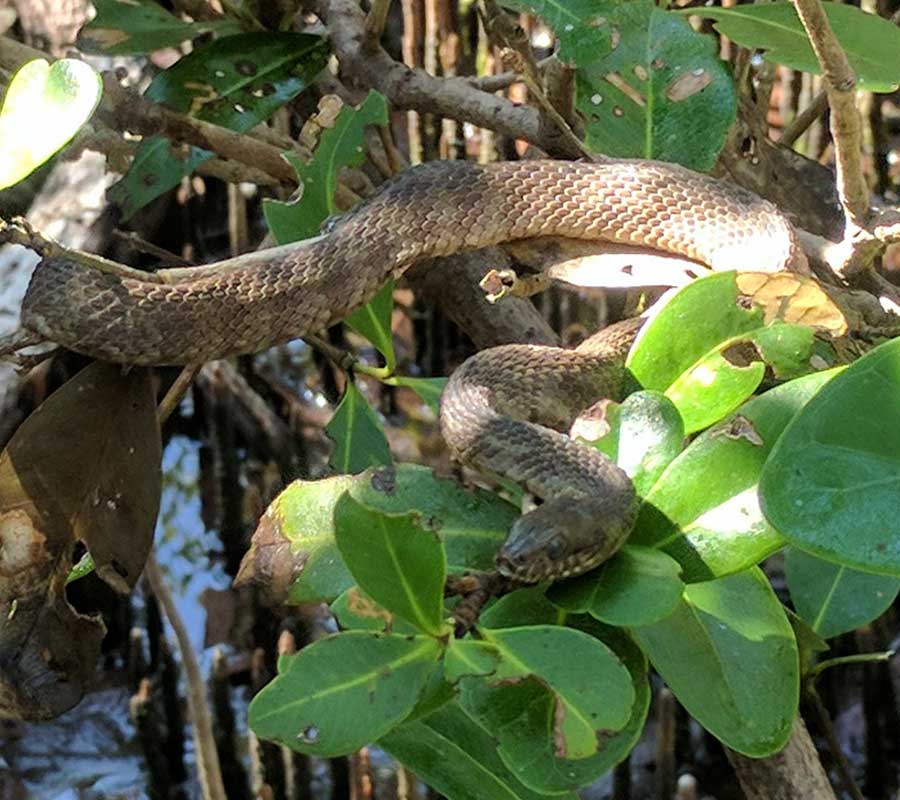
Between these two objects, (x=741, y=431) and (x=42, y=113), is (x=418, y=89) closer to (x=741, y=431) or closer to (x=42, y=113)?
(x=42, y=113)

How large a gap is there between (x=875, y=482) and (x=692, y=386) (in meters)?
0.35

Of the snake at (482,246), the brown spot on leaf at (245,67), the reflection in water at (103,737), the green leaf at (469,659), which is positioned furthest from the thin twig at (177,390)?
the reflection in water at (103,737)

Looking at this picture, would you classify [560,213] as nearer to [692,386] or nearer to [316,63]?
[316,63]

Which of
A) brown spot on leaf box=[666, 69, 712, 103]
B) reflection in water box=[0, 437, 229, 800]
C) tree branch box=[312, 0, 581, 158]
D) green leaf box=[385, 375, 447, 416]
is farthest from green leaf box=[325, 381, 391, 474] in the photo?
reflection in water box=[0, 437, 229, 800]

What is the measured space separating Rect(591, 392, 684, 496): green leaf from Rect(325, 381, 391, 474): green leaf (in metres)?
0.56

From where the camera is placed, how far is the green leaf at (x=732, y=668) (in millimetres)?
1260

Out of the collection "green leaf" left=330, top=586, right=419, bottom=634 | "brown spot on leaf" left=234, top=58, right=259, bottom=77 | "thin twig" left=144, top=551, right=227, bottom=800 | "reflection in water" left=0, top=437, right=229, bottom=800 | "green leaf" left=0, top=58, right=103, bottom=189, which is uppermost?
"green leaf" left=0, top=58, right=103, bottom=189

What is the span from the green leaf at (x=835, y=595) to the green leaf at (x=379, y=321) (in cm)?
66

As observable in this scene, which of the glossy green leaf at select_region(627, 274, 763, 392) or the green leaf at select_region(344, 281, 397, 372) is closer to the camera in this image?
the glossy green leaf at select_region(627, 274, 763, 392)

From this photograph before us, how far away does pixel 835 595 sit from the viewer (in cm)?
200

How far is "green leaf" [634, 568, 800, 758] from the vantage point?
4.13 ft

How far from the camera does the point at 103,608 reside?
173 inches

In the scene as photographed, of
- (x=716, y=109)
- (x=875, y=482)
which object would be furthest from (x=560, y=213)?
(x=875, y=482)

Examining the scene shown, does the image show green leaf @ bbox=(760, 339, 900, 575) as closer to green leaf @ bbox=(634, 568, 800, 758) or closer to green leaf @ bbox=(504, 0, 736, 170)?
green leaf @ bbox=(634, 568, 800, 758)
